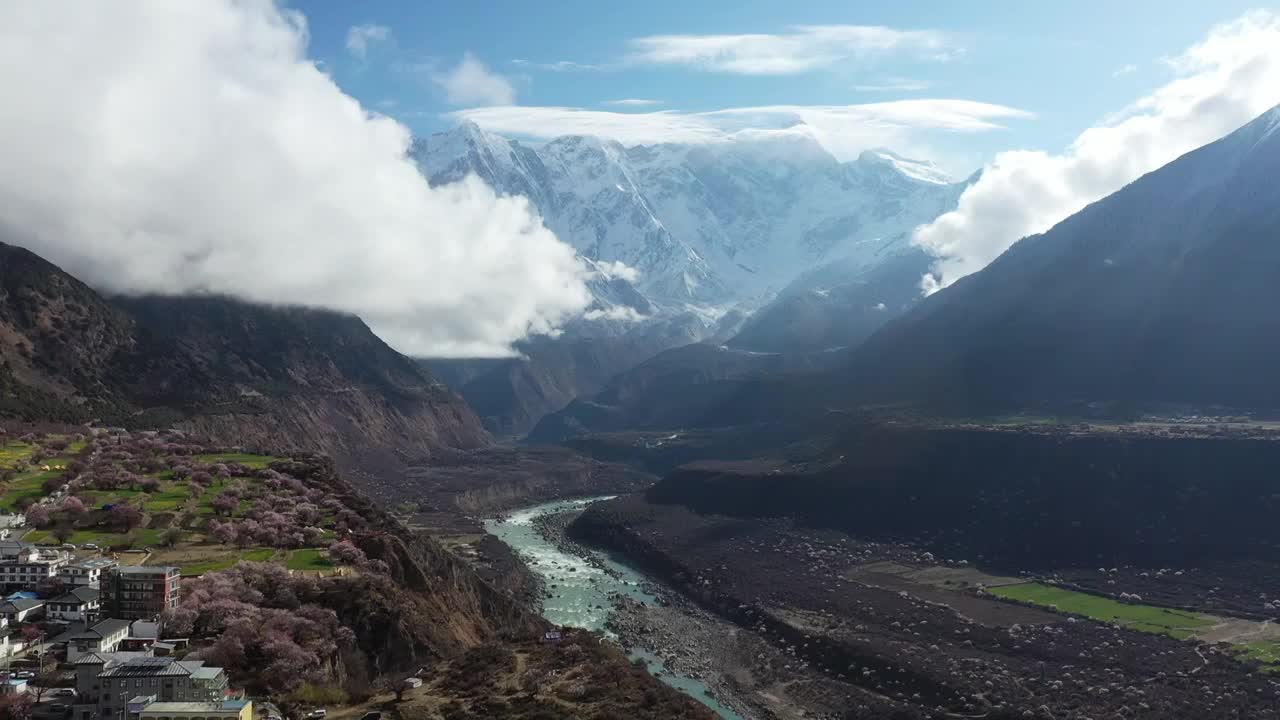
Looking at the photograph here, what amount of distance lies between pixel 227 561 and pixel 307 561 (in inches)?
190

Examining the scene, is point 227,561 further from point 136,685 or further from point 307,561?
point 136,685

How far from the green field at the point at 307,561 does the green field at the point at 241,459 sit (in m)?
30.0

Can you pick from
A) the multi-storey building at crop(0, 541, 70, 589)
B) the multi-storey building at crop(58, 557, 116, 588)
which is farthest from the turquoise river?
the multi-storey building at crop(0, 541, 70, 589)

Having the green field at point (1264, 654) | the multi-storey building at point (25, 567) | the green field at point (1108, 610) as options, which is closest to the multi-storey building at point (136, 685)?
the multi-storey building at point (25, 567)

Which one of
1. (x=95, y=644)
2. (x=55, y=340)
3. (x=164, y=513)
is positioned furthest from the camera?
(x=55, y=340)

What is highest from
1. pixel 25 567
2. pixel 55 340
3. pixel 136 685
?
pixel 55 340

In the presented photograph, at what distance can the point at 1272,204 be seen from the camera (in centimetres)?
19662

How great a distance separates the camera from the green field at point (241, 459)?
97.7 meters

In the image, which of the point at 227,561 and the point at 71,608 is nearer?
the point at 71,608

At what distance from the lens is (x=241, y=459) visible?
101812 mm

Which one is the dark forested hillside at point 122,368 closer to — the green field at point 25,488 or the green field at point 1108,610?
the green field at point 25,488

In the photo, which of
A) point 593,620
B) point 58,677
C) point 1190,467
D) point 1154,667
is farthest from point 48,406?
point 1190,467

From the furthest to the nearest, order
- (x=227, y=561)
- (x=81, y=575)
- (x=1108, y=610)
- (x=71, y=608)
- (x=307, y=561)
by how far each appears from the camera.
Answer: (x=1108, y=610) < (x=307, y=561) < (x=227, y=561) < (x=81, y=575) < (x=71, y=608)

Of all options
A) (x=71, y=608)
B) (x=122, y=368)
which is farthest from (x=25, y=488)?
(x=122, y=368)
